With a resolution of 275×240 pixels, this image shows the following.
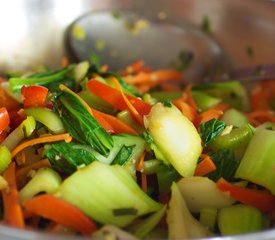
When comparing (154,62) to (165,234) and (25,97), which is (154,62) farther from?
(165,234)

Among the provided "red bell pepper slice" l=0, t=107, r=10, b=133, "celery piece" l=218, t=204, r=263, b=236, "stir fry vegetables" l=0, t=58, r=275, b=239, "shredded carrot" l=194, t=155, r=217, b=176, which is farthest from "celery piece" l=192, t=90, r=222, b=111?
"red bell pepper slice" l=0, t=107, r=10, b=133

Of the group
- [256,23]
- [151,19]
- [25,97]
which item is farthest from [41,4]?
[256,23]

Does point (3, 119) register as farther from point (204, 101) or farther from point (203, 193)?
point (204, 101)

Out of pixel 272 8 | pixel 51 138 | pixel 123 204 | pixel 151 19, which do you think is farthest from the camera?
pixel 151 19

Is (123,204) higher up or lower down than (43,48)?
lower down

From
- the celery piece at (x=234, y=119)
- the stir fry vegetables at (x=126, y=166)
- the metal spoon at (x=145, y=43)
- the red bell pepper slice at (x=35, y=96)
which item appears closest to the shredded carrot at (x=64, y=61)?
the metal spoon at (x=145, y=43)

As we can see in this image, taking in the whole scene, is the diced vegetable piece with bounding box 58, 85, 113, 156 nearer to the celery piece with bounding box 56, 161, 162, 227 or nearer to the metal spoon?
the celery piece with bounding box 56, 161, 162, 227
